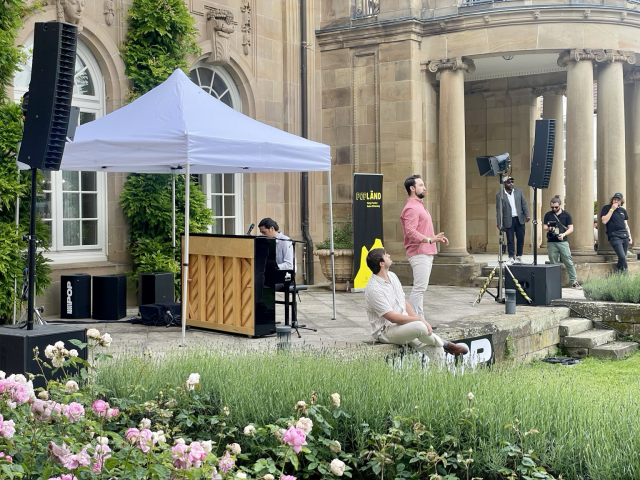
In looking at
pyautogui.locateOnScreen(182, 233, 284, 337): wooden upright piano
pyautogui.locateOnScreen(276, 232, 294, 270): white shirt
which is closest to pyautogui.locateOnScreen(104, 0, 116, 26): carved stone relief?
pyautogui.locateOnScreen(182, 233, 284, 337): wooden upright piano

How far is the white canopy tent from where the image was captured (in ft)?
27.2

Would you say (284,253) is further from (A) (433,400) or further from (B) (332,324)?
(A) (433,400)

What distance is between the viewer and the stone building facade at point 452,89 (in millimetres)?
14812

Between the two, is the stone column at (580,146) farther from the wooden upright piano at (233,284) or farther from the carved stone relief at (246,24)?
the wooden upright piano at (233,284)

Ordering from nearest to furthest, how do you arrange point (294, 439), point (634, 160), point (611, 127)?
point (294, 439)
point (611, 127)
point (634, 160)

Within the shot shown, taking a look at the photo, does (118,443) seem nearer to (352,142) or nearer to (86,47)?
(86,47)

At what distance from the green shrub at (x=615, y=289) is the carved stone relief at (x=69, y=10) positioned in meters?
7.88

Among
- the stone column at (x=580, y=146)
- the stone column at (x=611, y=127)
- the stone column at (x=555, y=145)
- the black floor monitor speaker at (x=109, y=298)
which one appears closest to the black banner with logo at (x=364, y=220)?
the stone column at (x=580, y=146)

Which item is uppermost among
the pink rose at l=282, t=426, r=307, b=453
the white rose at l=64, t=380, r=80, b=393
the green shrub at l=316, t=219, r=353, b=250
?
the green shrub at l=316, t=219, r=353, b=250

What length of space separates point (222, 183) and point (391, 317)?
7.48m

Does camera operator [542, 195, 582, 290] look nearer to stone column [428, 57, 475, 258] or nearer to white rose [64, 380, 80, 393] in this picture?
stone column [428, 57, 475, 258]

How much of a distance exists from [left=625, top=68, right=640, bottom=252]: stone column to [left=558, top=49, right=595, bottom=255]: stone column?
96.5 inches

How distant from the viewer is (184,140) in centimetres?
819

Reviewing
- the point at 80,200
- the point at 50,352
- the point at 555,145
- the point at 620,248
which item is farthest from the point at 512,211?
the point at 50,352
